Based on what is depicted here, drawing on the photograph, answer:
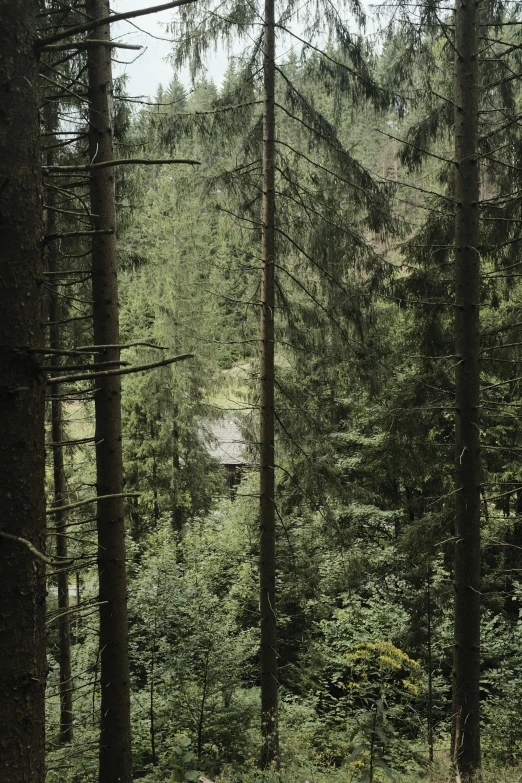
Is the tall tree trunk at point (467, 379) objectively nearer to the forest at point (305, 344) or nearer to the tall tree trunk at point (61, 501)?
the forest at point (305, 344)

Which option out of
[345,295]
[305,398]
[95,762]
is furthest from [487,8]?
[95,762]

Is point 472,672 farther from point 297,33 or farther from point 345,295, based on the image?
point 297,33

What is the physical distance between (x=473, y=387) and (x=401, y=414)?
1.61 metres

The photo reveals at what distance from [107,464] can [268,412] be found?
3.49m

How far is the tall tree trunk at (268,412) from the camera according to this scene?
307 inches

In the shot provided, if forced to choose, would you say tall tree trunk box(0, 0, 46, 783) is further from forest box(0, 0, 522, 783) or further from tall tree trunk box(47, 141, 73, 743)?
tall tree trunk box(47, 141, 73, 743)

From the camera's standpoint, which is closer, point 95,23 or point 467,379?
point 95,23

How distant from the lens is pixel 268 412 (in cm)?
814

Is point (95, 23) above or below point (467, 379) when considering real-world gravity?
above

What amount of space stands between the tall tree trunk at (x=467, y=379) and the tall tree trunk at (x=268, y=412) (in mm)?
2505

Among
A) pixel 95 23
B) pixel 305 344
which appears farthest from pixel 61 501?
pixel 95 23

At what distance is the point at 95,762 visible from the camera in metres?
7.20

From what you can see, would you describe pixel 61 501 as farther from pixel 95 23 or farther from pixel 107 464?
pixel 95 23

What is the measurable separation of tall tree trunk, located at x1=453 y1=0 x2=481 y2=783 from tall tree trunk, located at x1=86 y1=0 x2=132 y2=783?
11.0 feet
